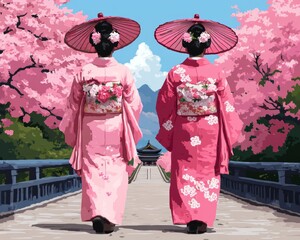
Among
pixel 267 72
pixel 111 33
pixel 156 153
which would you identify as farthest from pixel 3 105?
pixel 156 153

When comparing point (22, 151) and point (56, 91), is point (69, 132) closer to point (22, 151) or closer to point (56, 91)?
point (22, 151)

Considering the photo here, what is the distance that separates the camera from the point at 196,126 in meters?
9.52

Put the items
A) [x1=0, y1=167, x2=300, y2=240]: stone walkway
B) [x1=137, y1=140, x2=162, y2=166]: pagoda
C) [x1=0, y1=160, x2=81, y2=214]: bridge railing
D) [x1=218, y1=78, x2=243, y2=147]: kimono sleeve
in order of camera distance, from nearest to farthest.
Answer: [x1=0, y1=167, x2=300, y2=240]: stone walkway < [x1=218, y1=78, x2=243, y2=147]: kimono sleeve < [x1=0, y1=160, x2=81, y2=214]: bridge railing < [x1=137, y1=140, x2=162, y2=166]: pagoda

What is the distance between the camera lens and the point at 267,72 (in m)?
34.2

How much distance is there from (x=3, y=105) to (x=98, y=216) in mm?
15840

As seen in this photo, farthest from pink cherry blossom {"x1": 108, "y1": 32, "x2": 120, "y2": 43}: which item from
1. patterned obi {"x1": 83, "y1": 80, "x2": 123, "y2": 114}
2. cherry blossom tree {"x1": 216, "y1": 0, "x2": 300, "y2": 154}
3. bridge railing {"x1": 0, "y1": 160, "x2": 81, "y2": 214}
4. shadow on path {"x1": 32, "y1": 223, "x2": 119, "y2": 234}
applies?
cherry blossom tree {"x1": 216, "y1": 0, "x2": 300, "y2": 154}

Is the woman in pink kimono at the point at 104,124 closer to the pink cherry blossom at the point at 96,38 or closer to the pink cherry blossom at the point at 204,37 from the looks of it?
the pink cherry blossom at the point at 96,38

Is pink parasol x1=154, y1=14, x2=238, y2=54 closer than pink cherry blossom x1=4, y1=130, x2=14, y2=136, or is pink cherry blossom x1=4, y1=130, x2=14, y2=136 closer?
pink parasol x1=154, y1=14, x2=238, y2=54

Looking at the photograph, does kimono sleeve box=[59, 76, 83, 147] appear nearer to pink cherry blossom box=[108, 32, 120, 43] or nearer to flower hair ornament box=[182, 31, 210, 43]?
pink cherry blossom box=[108, 32, 120, 43]

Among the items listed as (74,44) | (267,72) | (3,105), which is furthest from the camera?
(267,72)

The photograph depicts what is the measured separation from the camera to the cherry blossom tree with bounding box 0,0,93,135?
86.9 ft

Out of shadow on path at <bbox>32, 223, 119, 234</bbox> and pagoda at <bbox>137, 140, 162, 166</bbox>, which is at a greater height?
pagoda at <bbox>137, 140, 162, 166</bbox>

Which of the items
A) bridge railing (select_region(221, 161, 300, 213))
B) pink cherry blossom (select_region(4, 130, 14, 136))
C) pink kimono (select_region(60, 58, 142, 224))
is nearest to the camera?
pink kimono (select_region(60, 58, 142, 224))

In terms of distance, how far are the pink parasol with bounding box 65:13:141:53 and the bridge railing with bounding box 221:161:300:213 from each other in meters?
3.52
